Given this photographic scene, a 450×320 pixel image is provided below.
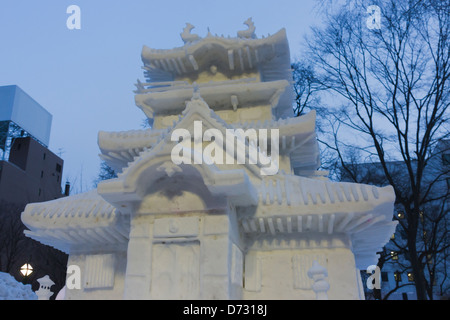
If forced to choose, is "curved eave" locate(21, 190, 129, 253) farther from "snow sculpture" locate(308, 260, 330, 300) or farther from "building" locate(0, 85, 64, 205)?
"building" locate(0, 85, 64, 205)

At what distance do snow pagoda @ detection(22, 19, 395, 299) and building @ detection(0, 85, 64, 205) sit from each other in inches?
840

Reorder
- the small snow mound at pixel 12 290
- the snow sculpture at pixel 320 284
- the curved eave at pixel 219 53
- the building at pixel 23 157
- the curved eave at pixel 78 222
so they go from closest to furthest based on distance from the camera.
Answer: the snow sculpture at pixel 320 284
the curved eave at pixel 78 222
the curved eave at pixel 219 53
the small snow mound at pixel 12 290
the building at pixel 23 157

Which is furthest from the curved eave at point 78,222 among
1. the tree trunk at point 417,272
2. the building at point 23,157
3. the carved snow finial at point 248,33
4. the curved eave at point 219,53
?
the building at point 23,157

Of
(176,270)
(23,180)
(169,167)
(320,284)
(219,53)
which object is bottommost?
(320,284)

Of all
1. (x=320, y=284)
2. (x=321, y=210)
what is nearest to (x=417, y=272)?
(x=321, y=210)

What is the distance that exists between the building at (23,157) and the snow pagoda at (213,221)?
21.3 m

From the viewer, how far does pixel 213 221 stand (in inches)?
A: 239

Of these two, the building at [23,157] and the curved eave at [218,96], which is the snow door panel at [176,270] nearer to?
the curved eave at [218,96]

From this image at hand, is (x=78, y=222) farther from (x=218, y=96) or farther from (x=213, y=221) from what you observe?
(x=218, y=96)

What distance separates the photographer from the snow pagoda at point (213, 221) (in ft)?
19.5

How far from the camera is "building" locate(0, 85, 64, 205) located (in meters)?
27.3

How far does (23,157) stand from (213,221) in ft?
94.5
